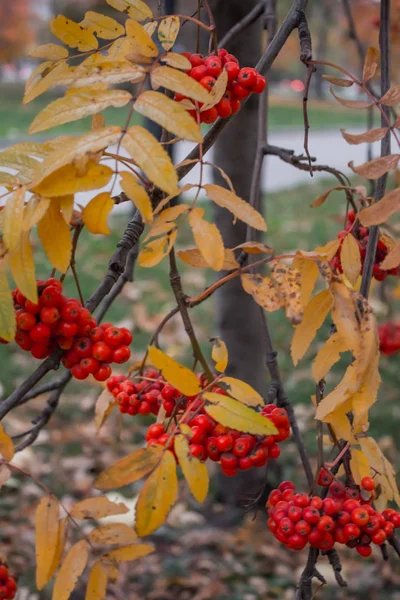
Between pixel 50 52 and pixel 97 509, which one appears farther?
pixel 50 52

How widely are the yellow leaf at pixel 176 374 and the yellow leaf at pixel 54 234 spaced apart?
18 centimetres

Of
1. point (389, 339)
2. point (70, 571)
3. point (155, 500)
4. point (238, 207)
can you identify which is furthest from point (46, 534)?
point (389, 339)

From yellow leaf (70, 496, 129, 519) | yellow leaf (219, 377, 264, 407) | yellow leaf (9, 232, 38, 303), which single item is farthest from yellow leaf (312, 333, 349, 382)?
yellow leaf (9, 232, 38, 303)

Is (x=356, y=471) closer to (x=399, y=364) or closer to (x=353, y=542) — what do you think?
(x=353, y=542)

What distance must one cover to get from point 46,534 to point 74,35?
0.82m

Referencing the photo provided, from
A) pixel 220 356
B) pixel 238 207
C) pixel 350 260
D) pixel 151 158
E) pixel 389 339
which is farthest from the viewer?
pixel 389 339

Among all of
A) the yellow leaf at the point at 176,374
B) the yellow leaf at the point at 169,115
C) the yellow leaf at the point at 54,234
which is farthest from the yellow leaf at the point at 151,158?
the yellow leaf at the point at 176,374

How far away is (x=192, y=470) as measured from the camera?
886mm

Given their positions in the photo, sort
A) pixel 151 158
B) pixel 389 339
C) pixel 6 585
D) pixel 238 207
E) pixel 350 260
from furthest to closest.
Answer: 1. pixel 389 339
2. pixel 6 585
3. pixel 350 260
4. pixel 238 207
5. pixel 151 158

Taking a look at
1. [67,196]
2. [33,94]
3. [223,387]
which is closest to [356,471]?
[223,387]

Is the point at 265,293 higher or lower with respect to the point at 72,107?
lower

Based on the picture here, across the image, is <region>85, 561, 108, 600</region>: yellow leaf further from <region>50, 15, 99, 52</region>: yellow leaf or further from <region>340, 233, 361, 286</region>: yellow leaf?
<region>50, 15, 99, 52</region>: yellow leaf

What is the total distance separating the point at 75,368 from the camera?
102 cm

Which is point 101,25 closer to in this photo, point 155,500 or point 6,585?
point 155,500
